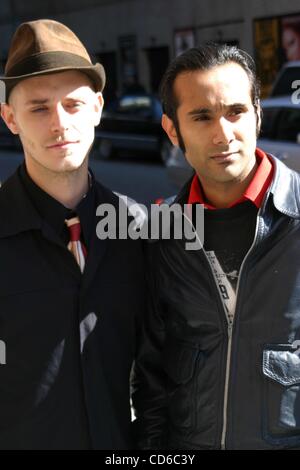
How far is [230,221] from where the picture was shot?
83.7 inches

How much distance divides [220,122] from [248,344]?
0.64 m

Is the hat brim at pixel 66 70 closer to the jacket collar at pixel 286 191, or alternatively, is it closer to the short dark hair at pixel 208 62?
the short dark hair at pixel 208 62

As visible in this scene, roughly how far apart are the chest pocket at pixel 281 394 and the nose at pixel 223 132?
23.6 inches

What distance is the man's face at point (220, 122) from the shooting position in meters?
2.10

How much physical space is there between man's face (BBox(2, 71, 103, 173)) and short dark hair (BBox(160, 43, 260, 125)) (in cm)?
28

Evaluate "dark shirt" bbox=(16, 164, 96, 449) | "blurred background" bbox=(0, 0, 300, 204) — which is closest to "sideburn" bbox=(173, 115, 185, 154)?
"dark shirt" bbox=(16, 164, 96, 449)

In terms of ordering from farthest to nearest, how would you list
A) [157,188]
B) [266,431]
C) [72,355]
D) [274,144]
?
[157,188] → [274,144] → [72,355] → [266,431]

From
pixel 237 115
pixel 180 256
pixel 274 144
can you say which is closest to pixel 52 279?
pixel 180 256

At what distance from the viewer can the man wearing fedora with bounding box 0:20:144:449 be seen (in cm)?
212

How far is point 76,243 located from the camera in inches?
87.7

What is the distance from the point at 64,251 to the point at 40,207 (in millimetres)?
178

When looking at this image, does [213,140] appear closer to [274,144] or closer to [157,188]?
[274,144]

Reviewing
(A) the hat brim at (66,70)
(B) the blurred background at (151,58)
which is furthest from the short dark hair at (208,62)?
(B) the blurred background at (151,58)
